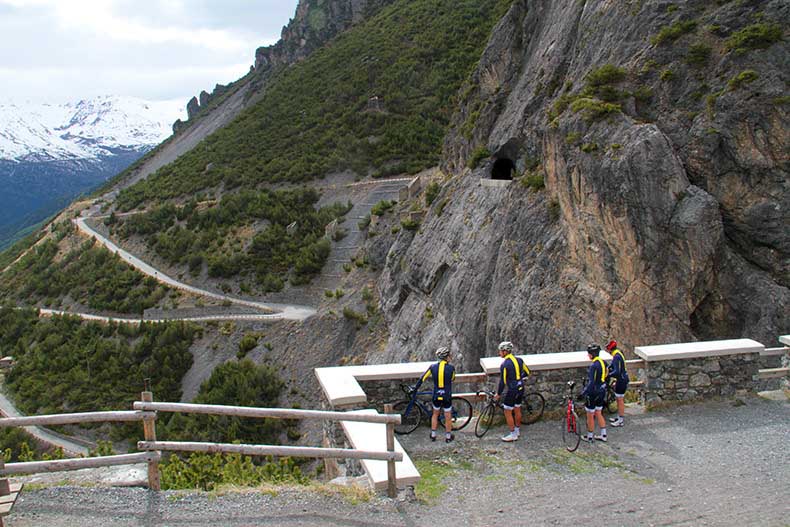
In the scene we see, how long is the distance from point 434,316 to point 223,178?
124ft

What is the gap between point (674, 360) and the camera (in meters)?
9.23

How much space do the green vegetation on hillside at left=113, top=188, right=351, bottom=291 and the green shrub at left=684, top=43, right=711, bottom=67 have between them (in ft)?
89.0

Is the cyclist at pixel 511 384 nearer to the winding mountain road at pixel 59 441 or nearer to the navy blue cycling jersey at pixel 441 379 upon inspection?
the navy blue cycling jersey at pixel 441 379

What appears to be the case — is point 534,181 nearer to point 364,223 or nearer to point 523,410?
point 523,410

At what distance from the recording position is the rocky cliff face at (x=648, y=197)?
1374 cm

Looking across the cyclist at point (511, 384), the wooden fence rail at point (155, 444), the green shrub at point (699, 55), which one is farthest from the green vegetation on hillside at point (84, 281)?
the cyclist at point (511, 384)

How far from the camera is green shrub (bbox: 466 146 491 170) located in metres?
25.6

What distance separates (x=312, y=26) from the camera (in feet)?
302

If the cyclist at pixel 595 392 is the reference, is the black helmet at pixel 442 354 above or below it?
above

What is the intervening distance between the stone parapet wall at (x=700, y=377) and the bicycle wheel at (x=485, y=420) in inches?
103

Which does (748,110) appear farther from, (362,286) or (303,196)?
(303,196)

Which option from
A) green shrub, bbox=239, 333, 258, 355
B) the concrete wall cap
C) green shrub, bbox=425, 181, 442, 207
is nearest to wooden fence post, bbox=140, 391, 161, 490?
the concrete wall cap

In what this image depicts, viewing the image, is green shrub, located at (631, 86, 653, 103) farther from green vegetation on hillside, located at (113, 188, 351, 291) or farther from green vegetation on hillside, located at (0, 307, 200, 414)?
green vegetation on hillside, located at (113, 188, 351, 291)

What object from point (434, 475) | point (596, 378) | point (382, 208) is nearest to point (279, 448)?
point (434, 475)
